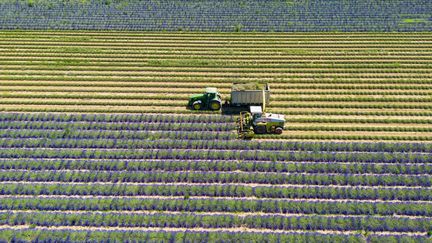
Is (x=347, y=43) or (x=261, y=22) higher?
(x=261, y=22)

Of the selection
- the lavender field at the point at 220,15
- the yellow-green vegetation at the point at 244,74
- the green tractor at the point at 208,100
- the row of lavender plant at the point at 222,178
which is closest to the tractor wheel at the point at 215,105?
the green tractor at the point at 208,100

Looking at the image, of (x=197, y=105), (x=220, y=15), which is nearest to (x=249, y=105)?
(x=197, y=105)

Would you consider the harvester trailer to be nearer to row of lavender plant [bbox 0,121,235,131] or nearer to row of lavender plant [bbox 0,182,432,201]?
row of lavender plant [bbox 0,121,235,131]

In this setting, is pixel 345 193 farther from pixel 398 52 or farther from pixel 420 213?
pixel 398 52

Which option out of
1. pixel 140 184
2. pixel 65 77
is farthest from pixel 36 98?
pixel 140 184

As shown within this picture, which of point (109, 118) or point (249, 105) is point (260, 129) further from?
point (109, 118)

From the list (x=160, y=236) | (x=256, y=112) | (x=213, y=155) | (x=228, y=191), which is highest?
(x=256, y=112)
